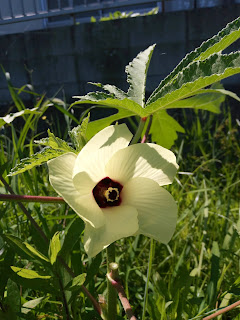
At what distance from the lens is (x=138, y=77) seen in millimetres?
525

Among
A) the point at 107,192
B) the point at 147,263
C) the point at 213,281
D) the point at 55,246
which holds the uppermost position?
the point at 107,192

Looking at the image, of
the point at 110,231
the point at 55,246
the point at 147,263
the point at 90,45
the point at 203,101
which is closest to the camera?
the point at 110,231

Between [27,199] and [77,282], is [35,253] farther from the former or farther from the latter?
[27,199]

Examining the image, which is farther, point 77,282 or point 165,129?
point 165,129

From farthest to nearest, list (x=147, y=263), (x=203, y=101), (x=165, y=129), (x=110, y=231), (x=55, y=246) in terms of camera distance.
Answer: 1. (x=147, y=263)
2. (x=165, y=129)
3. (x=203, y=101)
4. (x=55, y=246)
5. (x=110, y=231)

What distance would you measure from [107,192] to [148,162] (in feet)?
0.18

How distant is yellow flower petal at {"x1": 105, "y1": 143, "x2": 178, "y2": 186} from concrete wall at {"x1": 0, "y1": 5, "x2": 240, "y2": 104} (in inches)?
65.0

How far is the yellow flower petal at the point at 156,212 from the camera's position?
386mm

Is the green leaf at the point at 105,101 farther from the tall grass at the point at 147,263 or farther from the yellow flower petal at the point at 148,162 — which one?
the tall grass at the point at 147,263

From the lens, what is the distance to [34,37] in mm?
2549

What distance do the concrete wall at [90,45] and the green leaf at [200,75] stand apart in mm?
1600

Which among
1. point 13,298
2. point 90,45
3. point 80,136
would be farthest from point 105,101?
point 90,45

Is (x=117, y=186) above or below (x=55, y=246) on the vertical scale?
above

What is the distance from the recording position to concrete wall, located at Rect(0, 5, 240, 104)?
7.04 feet
